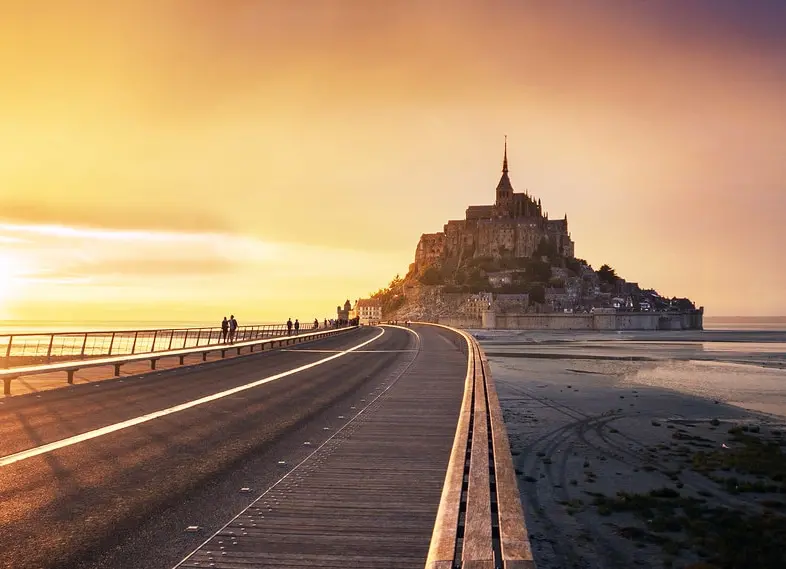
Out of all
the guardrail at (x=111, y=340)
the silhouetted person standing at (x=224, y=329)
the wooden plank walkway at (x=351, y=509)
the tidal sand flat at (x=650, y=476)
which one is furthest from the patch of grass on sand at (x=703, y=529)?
the silhouetted person standing at (x=224, y=329)

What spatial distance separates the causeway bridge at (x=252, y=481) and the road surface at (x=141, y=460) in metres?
0.03

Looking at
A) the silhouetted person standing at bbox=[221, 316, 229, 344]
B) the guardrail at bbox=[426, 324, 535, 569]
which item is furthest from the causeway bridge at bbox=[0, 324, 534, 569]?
the silhouetted person standing at bbox=[221, 316, 229, 344]

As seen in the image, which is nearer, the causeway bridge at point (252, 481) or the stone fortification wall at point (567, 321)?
the causeway bridge at point (252, 481)

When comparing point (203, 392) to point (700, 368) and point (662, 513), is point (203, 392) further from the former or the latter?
point (700, 368)

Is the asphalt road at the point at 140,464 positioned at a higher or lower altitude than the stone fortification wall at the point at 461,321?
lower

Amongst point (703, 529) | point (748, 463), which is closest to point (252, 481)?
point (703, 529)

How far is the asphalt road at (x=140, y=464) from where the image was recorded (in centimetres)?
543

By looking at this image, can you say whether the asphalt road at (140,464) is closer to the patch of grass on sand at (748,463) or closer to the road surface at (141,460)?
the road surface at (141,460)

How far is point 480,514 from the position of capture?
199 inches

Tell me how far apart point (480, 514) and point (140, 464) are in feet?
17.2

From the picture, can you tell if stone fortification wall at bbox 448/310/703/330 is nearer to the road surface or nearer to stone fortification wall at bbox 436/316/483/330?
stone fortification wall at bbox 436/316/483/330

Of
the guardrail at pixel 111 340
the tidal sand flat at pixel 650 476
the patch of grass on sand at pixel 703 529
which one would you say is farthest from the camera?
the guardrail at pixel 111 340

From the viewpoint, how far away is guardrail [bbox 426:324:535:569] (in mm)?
4195

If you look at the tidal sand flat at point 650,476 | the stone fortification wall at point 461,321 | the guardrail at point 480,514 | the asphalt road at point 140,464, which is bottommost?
the tidal sand flat at point 650,476
